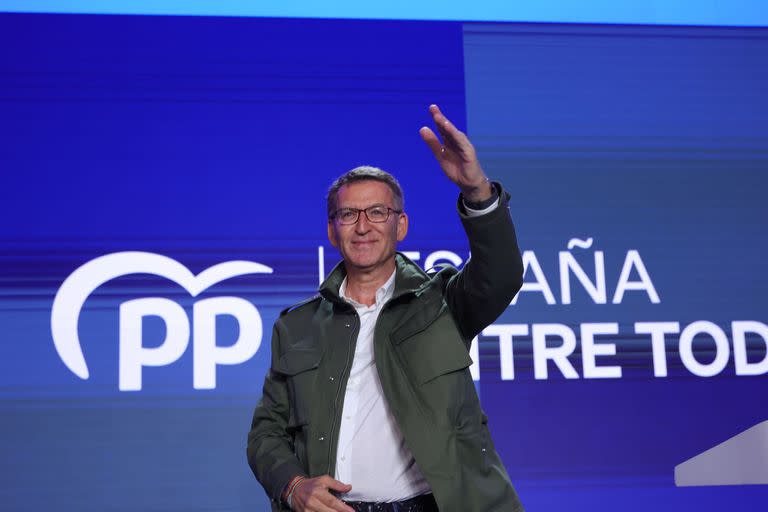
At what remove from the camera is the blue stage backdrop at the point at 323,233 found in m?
3.05

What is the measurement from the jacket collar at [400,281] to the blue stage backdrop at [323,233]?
48.9 inches

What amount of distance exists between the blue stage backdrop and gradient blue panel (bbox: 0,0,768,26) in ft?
0.16

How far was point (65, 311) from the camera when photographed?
121 inches

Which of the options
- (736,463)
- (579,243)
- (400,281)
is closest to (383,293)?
(400,281)

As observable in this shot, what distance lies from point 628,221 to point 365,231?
5.79ft

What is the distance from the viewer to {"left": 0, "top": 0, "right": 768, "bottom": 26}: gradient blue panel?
10.7ft

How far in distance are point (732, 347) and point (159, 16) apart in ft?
8.02

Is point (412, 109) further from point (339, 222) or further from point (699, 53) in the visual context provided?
point (339, 222)

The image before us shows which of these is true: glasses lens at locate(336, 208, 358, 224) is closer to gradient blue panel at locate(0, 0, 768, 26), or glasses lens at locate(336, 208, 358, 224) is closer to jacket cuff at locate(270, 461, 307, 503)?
jacket cuff at locate(270, 461, 307, 503)

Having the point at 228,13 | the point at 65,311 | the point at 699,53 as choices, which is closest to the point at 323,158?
the point at 228,13

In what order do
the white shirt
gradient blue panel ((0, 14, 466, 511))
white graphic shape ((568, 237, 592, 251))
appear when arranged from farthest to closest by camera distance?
white graphic shape ((568, 237, 592, 251))
gradient blue panel ((0, 14, 466, 511))
the white shirt

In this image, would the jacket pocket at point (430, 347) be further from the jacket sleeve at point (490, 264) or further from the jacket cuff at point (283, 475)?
the jacket cuff at point (283, 475)

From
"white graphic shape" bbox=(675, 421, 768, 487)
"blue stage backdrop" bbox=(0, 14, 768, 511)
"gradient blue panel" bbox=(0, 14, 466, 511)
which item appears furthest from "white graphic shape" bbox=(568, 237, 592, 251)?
"white graphic shape" bbox=(675, 421, 768, 487)

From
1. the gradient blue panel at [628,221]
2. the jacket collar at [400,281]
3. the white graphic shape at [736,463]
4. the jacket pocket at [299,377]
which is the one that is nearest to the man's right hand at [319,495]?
the jacket pocket at [299,377]
